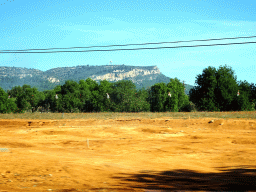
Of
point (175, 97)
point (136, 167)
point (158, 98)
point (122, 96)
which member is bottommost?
point (136, 167)

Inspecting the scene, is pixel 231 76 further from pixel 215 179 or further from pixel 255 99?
pixel 215 179

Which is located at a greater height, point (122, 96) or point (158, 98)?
point (122, 96)

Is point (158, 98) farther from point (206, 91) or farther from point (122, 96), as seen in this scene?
point (206, 91)

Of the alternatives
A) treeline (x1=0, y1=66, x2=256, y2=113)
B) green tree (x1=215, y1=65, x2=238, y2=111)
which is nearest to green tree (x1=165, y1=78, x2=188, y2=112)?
treeline (x1=0, y1=66, x2=256, y2=113)

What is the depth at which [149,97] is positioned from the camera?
273 feet

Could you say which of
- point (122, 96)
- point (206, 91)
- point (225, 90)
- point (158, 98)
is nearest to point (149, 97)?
point (158, 98)

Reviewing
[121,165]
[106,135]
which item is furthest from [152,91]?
[121,165]

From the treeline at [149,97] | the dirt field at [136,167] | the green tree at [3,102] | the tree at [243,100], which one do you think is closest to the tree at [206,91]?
the treeline at [149,97]

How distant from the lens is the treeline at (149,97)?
203 ft

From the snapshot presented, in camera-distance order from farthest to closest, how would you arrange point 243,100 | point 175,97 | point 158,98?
point 175,97
point 158,98
point 243,100

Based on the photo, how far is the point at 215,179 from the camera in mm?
8367

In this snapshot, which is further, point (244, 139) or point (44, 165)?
point (244, 139)

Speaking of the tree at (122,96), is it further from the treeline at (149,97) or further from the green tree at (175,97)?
the green tree at (175,97)

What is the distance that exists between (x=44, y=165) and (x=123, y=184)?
386 cm
